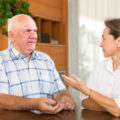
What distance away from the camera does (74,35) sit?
5.38 meters

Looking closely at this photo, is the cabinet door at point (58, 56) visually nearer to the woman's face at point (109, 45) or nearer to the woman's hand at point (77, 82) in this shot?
the woman's face at point (109, 45)

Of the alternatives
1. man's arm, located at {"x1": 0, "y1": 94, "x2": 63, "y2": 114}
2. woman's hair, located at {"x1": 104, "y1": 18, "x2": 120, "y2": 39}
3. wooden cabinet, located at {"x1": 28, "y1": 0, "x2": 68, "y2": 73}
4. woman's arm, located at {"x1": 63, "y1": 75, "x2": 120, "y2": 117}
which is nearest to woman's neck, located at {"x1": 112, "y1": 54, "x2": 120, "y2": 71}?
woman's hair, located at {"x1": 104, "y1": 18, "x2": 120, "y2": 39}

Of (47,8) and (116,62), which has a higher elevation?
(47,8)

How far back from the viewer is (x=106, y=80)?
1.84 m

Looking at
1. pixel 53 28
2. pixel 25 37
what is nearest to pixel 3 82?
pixel 25 37

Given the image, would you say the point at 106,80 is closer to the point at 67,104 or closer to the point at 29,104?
the point at 67,104

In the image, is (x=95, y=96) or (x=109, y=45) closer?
(x=95, y=96)

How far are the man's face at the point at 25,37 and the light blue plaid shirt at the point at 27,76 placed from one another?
0.06 m

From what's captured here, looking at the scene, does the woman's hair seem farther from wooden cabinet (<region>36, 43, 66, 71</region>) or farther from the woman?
wooden cabinet (<region>36, 43, 66, 71</region>)

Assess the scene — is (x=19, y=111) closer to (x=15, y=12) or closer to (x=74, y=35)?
(x=15, y=12)

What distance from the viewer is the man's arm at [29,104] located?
1.47m

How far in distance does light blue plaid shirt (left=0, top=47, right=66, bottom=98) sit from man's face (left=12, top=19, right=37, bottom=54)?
0.21ft

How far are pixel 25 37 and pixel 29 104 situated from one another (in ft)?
2.77

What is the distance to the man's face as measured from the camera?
2.20 metres
